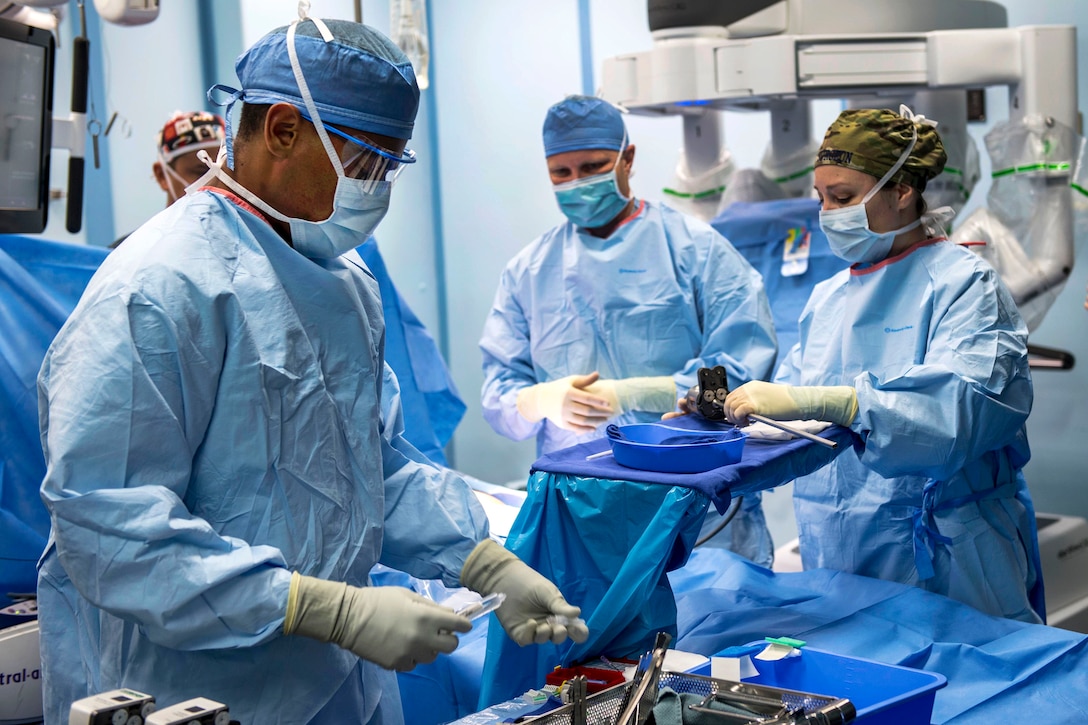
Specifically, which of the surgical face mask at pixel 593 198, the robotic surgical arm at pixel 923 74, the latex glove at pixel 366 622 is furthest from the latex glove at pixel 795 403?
the robotic surgical arm at pixel 923 74

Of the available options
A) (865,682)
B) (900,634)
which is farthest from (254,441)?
(900,634)

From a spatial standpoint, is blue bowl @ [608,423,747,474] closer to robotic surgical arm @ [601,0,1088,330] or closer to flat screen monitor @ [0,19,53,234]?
flat screen monitor @ [0,19,53,234]

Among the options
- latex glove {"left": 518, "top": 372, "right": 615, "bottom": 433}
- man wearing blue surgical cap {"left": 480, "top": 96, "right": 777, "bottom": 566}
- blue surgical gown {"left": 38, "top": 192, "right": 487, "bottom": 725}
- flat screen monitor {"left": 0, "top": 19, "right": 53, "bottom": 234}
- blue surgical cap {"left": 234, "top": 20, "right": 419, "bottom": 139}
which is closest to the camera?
blue surgical gown {"left": 38, "top": 192, "right": 487, "bottom": 725}

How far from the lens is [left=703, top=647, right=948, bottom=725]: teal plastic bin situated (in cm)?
134

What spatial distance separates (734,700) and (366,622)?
446mm

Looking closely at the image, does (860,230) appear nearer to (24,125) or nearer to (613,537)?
(613,537)

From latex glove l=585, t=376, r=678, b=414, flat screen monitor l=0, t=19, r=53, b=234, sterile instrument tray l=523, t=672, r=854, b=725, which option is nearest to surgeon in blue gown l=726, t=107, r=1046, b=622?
latex glove l=585, t=376, r=678, b=414

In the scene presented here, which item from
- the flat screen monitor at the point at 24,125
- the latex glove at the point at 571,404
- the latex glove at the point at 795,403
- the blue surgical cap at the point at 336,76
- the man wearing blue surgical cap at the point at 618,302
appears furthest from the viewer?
the man wearing blue surgical cap at the point at 618,302

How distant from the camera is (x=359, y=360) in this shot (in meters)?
1.45

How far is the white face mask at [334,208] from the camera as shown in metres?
1.35

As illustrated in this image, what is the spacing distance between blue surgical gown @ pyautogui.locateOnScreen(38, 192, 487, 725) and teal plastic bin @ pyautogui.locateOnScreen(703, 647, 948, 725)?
0.50 m

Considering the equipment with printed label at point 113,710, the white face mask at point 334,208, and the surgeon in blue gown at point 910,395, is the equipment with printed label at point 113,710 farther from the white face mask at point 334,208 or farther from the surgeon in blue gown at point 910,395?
the surgeon in blue gown at point 910,395

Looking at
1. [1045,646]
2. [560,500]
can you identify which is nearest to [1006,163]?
[1045,646]

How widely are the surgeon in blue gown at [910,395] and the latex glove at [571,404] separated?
54 centimetres
